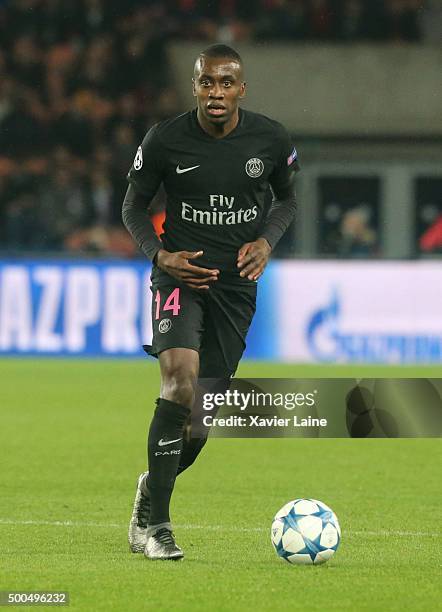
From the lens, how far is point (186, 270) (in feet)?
19.6

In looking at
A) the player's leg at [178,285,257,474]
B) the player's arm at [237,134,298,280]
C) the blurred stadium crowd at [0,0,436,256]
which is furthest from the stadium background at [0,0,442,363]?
the player's leg at [178,285,257,474]

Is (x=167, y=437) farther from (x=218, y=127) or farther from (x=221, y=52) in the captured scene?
(x=221, y=52)

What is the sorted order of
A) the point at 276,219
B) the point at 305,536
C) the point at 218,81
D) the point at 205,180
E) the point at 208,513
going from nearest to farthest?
the point at 305,536 < the point at 218,81 < the point at 205,180 < the point at 276,219 < the point at 208,513

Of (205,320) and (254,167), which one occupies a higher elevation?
(254,167)

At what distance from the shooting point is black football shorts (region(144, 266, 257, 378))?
6012 millimetres

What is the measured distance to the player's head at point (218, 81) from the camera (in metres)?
6.03

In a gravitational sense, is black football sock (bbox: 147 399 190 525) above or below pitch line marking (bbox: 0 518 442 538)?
above

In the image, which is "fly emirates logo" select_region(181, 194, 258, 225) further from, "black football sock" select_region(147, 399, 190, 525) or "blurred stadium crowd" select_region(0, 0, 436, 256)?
"blurred stadium crowd" select_region(0, 0, 436, 256)

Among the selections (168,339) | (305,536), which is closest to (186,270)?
(168,339)

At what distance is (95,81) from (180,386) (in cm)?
1648

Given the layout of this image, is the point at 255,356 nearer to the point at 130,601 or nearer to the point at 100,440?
the point at 100,440

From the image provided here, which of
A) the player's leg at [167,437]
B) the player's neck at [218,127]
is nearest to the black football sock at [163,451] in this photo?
the player's leg at [167,437]

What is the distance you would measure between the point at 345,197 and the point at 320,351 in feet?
18.2

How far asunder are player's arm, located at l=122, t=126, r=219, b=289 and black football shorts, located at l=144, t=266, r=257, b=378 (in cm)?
10
